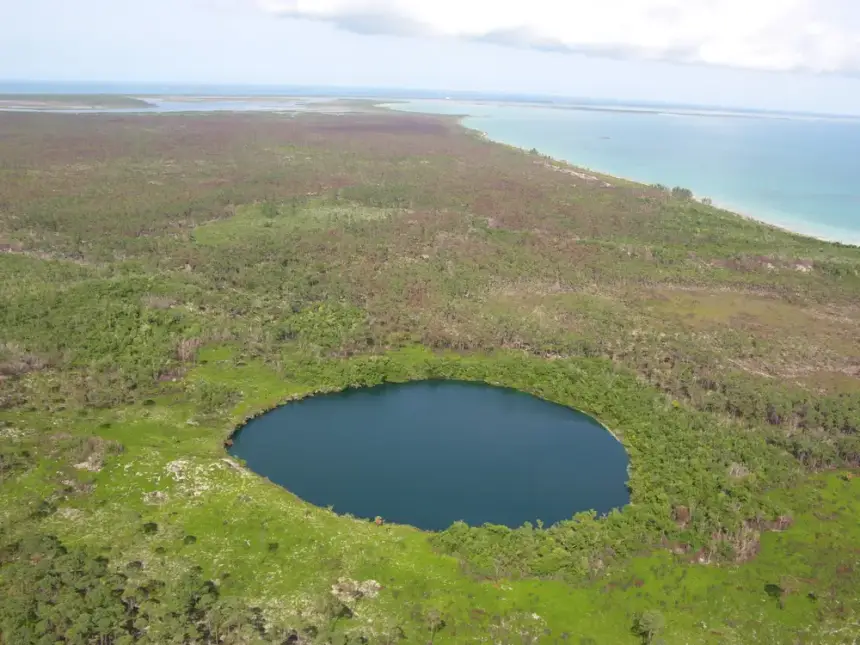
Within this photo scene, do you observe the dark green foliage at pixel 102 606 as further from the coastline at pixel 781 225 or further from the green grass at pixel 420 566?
the coastline at pixel 781 225

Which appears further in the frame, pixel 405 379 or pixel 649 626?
pixel 405 379

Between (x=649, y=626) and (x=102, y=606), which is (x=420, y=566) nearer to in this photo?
(x=649, y=626)

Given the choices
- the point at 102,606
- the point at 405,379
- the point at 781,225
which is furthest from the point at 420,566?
the point at 781,225

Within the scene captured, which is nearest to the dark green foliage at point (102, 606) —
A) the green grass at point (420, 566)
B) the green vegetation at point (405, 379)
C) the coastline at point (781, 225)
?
the green vegetation at point (405, 379)

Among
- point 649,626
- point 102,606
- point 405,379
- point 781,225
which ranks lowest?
point 649,626

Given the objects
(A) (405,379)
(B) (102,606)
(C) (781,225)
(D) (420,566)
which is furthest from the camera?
(C) (781,225)

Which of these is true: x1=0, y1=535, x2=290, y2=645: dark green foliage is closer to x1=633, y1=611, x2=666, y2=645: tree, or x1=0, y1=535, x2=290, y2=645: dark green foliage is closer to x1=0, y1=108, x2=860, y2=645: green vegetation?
x1=0, y1=108, x2=860, y2=645: green vegetation

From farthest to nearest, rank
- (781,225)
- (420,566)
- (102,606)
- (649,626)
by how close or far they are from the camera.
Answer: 1. (781,225)
2. (420,566)
3. (649,626)
4. (102,606)

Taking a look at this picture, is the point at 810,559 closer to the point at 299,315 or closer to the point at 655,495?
the point at 655,495

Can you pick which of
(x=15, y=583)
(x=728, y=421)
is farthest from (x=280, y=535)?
(x=728, y=421)
